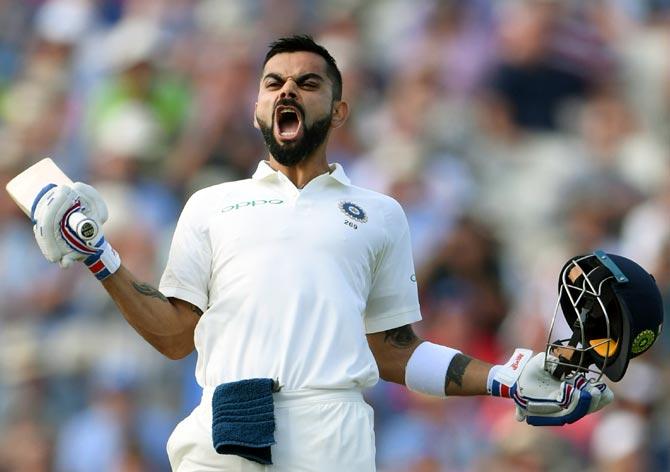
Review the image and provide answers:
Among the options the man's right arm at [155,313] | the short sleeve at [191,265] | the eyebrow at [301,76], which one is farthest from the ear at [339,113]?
the man's right arm at [155,313]

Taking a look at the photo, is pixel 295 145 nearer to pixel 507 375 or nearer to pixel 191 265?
pixel 191 265

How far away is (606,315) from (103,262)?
1.62m

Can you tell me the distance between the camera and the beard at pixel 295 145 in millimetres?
4793

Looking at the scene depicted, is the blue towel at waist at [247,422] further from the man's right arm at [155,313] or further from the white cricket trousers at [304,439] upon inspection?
the man's right arm at [155,313]

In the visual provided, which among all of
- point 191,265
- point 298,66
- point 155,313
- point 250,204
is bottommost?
point 155,313

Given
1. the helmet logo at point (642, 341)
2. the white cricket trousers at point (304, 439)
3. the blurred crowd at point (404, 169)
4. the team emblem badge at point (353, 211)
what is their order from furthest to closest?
the blurred crowd at point (404, 169)
the team emblem badge at point (353, 211)
the helmet logo at point (642, 341)
the white cricket trousers at point (304, 439)

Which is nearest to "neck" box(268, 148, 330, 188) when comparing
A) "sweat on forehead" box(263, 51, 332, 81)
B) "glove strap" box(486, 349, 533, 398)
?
"sweat on forehead" box(263, 51, 332, 81)

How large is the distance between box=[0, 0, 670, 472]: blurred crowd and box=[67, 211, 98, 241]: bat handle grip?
4207mm

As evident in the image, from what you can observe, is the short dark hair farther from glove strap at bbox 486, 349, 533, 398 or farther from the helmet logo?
the helmet logo

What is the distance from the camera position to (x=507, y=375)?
181 inches

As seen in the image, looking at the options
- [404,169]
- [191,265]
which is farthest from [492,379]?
[404,169]

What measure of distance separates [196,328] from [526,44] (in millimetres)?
5215

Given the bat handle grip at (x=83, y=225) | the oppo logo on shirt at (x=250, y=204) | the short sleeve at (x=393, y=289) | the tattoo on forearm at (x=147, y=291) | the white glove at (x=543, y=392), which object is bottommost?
the white glove at (x=543, y=392)

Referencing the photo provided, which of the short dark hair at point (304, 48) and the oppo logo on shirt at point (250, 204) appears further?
the short dark hair at point (304, 48)
